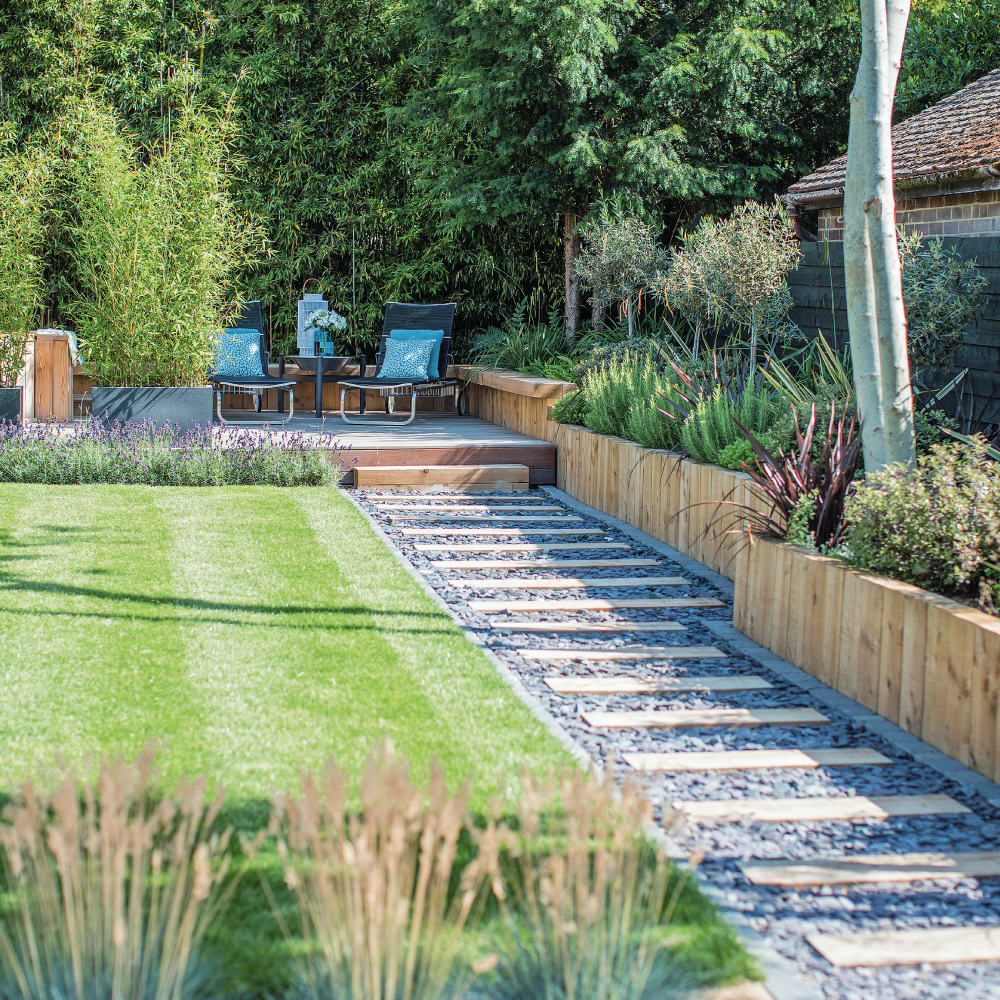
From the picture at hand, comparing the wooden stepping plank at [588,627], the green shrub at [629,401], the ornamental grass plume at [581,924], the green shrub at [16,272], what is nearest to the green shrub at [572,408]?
the green shrub at [629,401]

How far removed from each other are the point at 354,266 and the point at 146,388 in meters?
4.61

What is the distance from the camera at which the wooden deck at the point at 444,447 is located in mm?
7680

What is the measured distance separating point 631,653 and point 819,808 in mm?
1324

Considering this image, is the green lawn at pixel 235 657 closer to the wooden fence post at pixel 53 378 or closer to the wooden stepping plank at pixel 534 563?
the wooden stepping plank at pixel 534 563

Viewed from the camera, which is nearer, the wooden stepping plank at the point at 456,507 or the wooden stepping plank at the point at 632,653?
the wooden stepping plank at the point at 632,653

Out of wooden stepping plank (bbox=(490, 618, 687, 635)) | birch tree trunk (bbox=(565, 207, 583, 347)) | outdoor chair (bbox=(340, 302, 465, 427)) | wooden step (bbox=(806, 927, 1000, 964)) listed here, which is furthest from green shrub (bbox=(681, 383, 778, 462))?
birch tree trunk (bbox=(565, 207, 583, 347))

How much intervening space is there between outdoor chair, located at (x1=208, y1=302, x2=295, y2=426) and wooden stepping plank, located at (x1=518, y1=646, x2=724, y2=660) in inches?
197

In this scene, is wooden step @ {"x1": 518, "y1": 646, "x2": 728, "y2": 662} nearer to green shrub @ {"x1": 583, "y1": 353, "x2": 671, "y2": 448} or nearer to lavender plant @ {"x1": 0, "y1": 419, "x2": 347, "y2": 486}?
green shrub @ {"x1": 583, "y1": 353, "x2": 671, "y2": 448}

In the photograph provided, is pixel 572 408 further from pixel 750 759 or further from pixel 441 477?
pixel 750 759

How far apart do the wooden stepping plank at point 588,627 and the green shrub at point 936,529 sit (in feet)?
2.98

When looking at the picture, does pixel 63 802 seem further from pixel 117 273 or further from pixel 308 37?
pixel 308 37

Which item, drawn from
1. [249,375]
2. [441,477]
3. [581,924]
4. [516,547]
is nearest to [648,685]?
[581,924]

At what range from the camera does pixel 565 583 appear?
198 inches

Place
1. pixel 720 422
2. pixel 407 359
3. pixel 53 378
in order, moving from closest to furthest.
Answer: pixel 720 422 → pixel 53 378 → pixel 407 359
